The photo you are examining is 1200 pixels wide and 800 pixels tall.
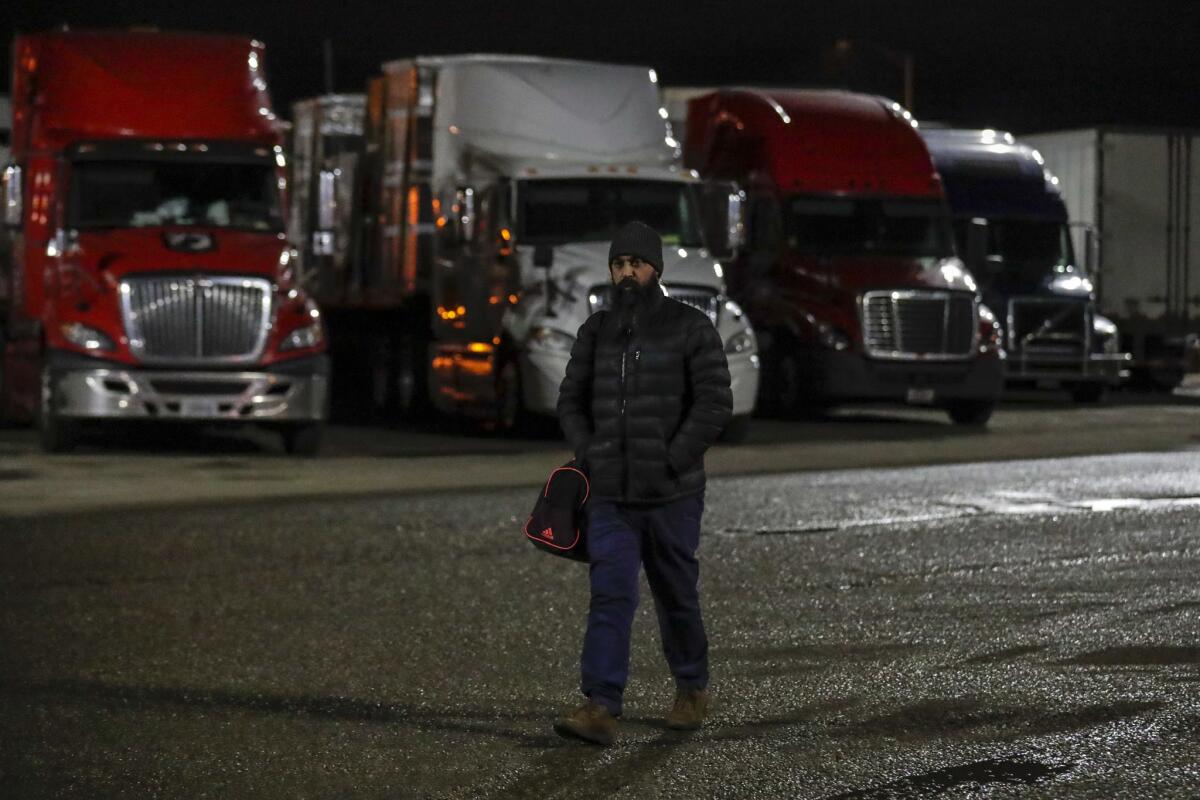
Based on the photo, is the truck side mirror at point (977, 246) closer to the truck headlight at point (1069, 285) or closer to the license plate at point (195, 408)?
the truck headlight at point (1069, 285)

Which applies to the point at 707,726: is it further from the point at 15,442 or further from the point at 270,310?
the point at 15,442

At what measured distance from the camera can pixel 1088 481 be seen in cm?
1888

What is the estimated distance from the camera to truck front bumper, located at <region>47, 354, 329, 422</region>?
20109 millimetres

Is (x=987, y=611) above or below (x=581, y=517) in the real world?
below

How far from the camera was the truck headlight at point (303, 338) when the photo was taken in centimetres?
2081

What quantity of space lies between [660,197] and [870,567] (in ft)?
36.4

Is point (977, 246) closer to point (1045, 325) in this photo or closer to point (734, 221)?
point (1045, 325)

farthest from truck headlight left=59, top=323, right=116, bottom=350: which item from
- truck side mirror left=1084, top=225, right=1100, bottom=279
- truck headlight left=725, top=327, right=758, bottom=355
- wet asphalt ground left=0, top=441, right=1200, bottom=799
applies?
truck side mirror left=1084, top=225, right=1100, bottom=279

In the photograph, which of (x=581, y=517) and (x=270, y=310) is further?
(x=270, y=310)

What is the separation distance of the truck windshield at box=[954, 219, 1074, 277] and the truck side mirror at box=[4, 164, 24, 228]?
13.1 meters

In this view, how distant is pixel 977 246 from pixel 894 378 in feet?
12.1

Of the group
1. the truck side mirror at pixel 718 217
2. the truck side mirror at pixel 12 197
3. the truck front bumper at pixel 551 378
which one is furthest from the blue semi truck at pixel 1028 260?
the truck side mirror at pixel 12 197

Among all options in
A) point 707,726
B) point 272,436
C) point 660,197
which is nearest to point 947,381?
point 660,197

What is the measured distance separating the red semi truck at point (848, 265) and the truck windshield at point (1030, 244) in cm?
308
